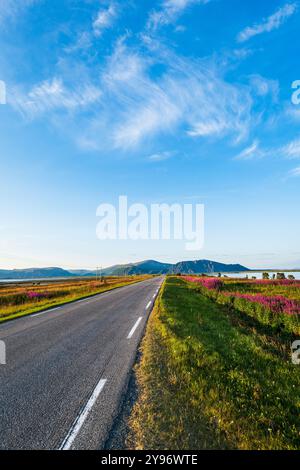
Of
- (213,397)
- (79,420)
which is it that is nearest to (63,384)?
(79,420)

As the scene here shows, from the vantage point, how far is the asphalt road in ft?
11.6

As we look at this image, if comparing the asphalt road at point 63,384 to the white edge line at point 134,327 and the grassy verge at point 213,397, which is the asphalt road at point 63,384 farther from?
the grassy verge at point 213,397

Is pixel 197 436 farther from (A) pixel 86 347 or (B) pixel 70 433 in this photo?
(A) pixel 86 347

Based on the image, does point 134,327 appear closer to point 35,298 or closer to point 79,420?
point 79,420

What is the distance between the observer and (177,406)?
4234 millimetres

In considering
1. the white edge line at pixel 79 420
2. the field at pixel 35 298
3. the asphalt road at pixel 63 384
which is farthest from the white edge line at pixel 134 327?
the field at pixel 35 298

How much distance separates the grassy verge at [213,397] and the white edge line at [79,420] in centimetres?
78

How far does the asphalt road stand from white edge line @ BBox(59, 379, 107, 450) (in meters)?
0.01

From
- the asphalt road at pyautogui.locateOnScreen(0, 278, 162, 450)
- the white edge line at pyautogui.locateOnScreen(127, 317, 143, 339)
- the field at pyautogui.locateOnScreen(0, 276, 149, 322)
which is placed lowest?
the field at pyautogui.locateOnScreen(0, 276, 149, 322)

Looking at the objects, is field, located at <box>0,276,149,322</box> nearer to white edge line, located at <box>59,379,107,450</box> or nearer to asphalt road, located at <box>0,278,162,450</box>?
asphalt road, located at <box>0,278,162,450</box>

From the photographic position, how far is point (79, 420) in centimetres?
388

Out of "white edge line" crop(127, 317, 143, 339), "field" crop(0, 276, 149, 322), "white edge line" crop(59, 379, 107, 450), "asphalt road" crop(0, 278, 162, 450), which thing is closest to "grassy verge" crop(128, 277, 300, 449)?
"asphalt road" crop(0, 278, 162, 450)

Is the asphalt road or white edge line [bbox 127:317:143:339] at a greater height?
the asphalt road

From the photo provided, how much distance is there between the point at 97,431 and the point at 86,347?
448cm
